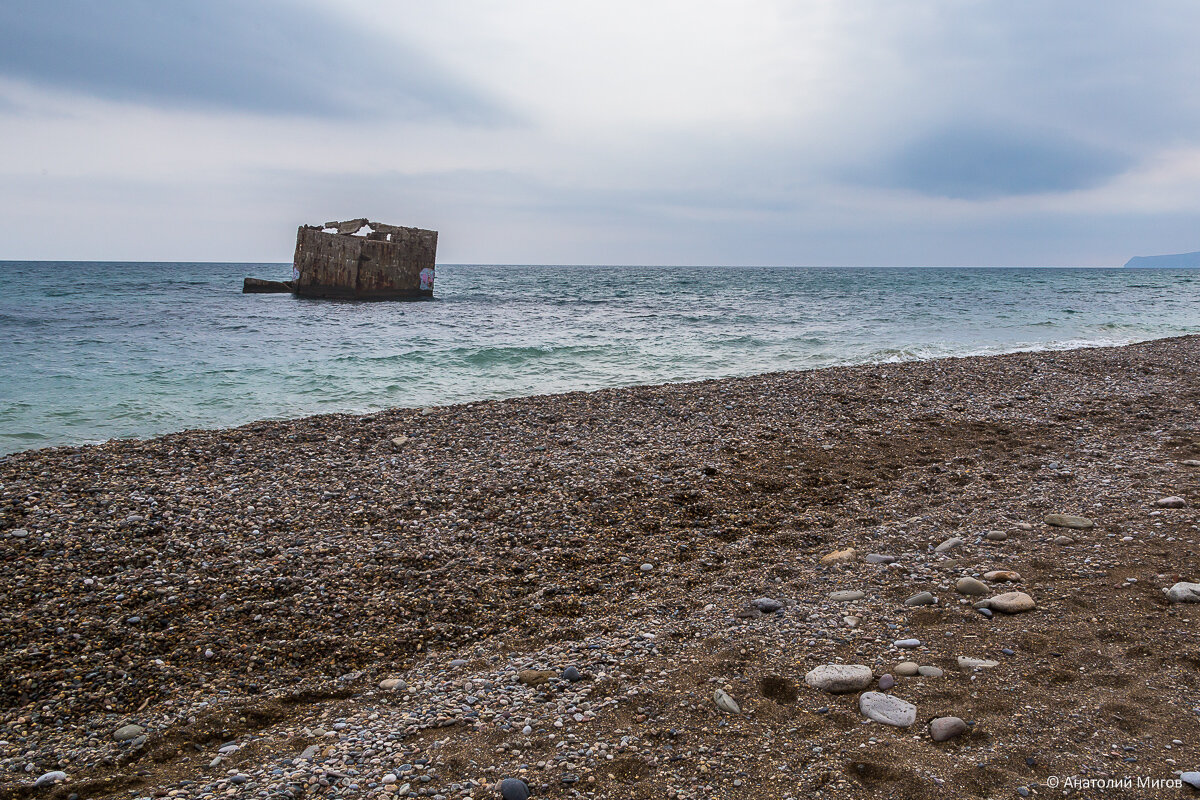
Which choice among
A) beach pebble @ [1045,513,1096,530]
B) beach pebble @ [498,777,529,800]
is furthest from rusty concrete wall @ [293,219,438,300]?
beach pebble @ [498,777,529,800]

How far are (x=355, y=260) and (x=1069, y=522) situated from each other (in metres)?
36.0

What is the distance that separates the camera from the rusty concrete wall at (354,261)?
36.1 metres

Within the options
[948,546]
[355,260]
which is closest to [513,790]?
[948,546]

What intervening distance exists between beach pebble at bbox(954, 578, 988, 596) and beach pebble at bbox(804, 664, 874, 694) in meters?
1.34

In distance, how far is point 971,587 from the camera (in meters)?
4.64

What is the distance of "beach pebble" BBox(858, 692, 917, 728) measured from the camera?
130 inches

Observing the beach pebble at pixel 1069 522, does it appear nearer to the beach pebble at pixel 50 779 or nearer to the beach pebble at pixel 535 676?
the beach pebble at pixel 535 676

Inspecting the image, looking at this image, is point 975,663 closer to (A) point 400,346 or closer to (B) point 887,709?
(B) point 887,709

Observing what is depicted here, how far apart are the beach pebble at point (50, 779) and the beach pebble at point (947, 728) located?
4302 millimetres

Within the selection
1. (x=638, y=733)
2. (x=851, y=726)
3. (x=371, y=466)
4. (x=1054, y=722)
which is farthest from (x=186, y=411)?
(x=1054, y=722)

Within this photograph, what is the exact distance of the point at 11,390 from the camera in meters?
13.4

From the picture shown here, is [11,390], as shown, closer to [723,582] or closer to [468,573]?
[468,573]

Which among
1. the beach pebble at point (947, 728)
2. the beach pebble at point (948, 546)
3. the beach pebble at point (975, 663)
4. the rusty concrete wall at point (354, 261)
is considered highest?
the rusty concrete wall at point (354, 261)

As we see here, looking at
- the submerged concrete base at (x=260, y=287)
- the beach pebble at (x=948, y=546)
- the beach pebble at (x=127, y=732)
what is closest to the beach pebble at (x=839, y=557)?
the beach pebble at (x=948, y=546)
